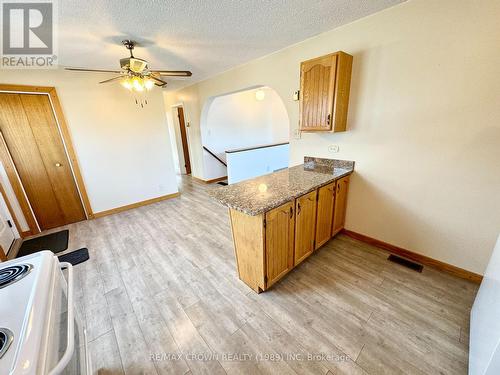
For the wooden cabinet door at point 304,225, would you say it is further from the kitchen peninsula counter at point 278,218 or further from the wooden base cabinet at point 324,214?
the wooden base cabinet at point 324,214

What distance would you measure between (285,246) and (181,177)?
495 cm

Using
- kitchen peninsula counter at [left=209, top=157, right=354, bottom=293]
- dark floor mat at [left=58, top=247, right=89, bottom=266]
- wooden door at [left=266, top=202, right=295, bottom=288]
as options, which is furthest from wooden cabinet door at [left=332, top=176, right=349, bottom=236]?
dark floor mat at [left=58, top=247, right=89, bottom=266]

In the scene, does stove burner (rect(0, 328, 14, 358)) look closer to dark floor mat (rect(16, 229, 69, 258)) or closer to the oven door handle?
the oven door handle

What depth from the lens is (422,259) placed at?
2.11m

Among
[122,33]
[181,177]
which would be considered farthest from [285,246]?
[181,177]

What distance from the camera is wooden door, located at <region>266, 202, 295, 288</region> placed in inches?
63.5

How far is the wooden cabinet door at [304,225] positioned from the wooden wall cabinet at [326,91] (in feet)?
2.76

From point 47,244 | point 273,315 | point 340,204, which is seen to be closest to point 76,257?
point 47,244

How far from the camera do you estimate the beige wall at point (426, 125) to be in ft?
5.14

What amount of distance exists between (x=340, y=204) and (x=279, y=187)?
103 centimetres

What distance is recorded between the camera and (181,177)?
6.06 metres

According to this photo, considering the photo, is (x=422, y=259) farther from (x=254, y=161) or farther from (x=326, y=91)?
(x=254, y=161)

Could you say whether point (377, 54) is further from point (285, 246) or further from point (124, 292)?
point (124, 292)

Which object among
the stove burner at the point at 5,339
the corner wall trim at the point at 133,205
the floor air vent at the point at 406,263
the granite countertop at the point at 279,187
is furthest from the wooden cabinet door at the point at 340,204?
the corner wall trim at the point at 133,205
